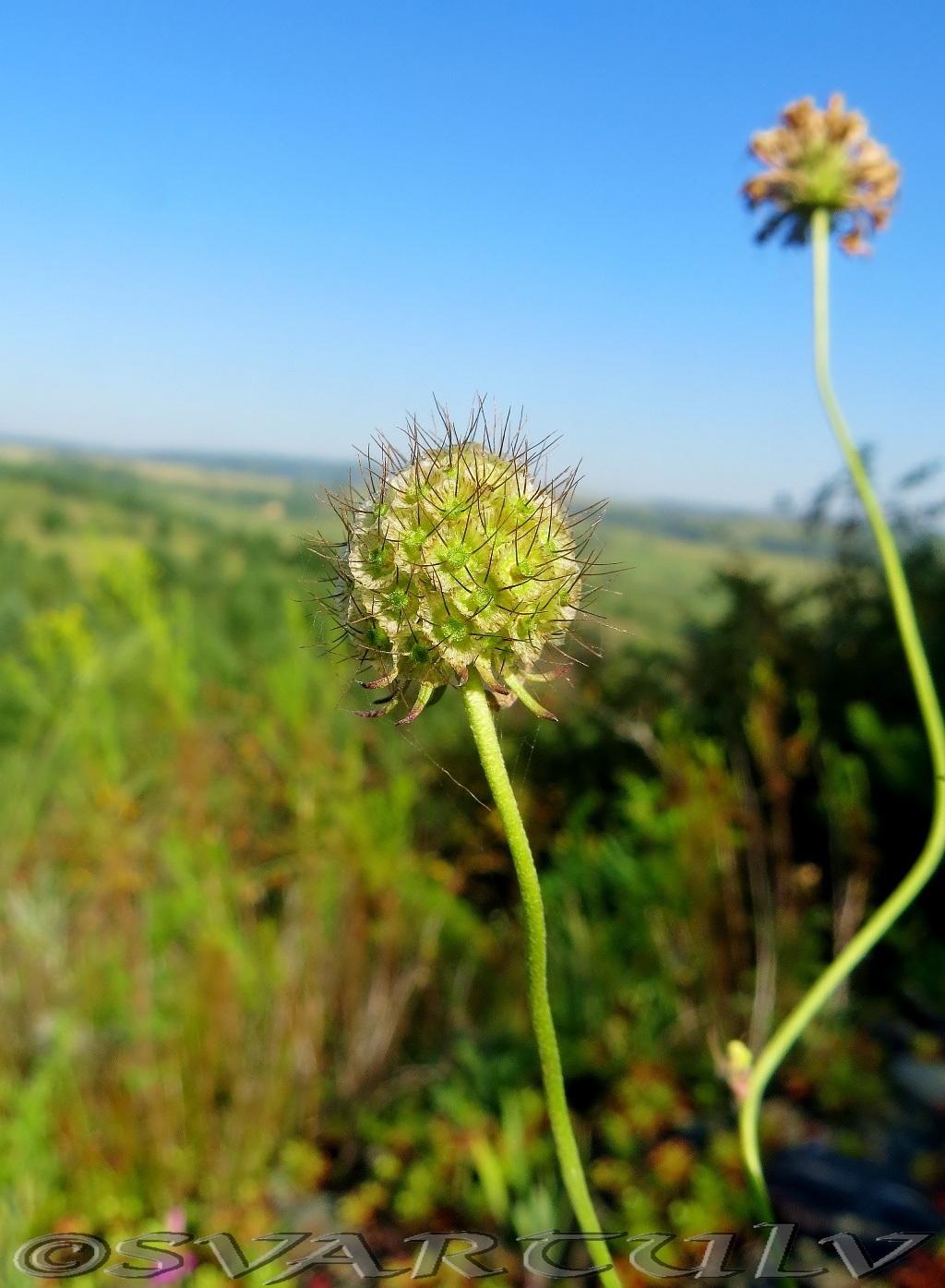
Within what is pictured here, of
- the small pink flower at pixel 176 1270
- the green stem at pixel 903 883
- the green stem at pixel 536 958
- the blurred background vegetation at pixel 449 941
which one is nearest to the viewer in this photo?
the green stem at pixel 536 958

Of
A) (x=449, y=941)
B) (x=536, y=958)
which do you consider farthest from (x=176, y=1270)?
(x=449, y=941)

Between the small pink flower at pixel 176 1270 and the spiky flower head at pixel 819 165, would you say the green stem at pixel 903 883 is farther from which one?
the small pink flower at pixel 176 1270

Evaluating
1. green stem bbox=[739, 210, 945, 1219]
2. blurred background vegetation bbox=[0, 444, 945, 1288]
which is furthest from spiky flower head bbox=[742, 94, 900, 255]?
blurred background vegetation bbox=[0, 444, 945, 1288]

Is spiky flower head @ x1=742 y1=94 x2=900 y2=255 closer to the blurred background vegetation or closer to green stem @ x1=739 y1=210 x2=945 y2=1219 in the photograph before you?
green stem @ x1=739 y1=210 x2=945 y2=1219

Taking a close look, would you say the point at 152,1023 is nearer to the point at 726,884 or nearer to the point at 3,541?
the point at 726,884

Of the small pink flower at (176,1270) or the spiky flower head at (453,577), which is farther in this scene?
the small pink flower at (176,1270)

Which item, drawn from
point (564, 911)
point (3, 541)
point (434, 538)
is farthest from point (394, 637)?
point (3, 541)

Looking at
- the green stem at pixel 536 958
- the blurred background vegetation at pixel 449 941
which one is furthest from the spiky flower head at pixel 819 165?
the green stem at pixel 536 958
